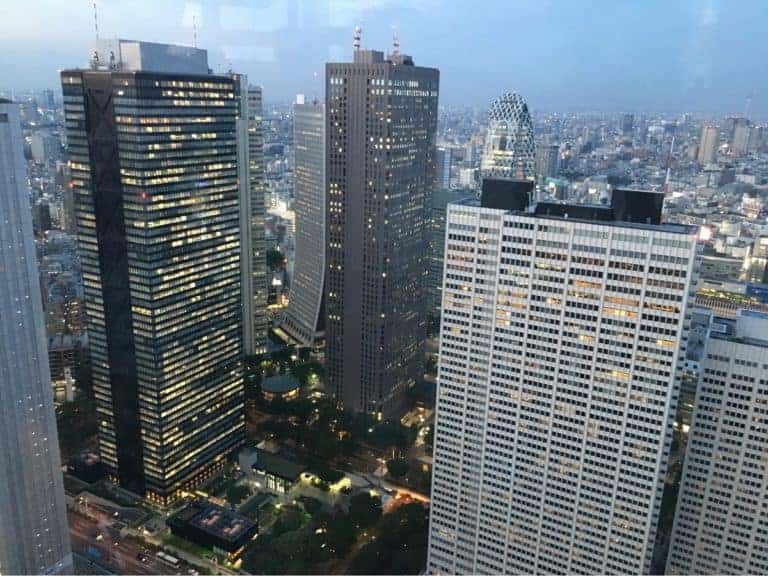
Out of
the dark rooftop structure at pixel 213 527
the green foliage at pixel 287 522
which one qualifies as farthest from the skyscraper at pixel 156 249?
the green foliage at pixel 287 522

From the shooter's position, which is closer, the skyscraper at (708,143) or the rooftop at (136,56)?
the rooftop at (136,56)

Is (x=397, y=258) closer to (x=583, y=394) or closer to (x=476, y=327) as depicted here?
(x=476, y=327)

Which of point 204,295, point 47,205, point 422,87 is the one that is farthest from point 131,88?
point 47,205

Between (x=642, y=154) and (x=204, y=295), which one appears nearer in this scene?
(x=204, y=295)

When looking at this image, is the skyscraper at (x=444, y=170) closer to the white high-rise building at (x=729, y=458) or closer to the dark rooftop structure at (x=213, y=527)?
the dark rooftop structure at (x=213, y=527)

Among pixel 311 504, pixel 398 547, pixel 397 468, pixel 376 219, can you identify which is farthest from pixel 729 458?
pixel 376 219

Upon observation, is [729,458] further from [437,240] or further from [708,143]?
[437,240]

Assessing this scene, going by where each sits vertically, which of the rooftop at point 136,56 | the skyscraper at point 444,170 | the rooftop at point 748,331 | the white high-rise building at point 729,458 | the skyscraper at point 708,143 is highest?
the rooftop at point 136,56
